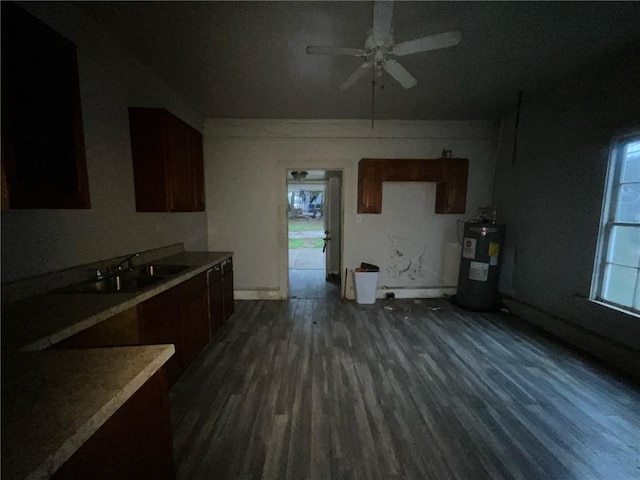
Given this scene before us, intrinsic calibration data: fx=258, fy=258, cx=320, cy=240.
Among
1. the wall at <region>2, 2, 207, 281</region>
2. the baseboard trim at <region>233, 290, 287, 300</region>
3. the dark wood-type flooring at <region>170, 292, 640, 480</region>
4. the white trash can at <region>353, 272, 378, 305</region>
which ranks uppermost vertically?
the wall at <region>2, 2, 207, 281</region>

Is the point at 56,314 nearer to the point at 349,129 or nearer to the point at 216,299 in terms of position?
the point at 216,299

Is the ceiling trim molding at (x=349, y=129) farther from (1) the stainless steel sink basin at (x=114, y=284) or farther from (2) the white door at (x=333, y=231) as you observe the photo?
(1) the stainless steel sink basin at (x=114, y=284)

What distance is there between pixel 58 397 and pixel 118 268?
5.45ft

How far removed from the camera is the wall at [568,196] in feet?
7.73

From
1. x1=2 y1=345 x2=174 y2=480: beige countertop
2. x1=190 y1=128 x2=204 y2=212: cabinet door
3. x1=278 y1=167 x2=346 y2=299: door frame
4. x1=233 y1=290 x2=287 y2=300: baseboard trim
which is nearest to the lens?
x1=2 y1=345 x2=174 y2=480: beige countertop

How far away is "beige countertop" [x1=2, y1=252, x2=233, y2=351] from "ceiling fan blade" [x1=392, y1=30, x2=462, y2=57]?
92.1 inches

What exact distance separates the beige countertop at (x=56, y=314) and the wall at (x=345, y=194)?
7.46 ft

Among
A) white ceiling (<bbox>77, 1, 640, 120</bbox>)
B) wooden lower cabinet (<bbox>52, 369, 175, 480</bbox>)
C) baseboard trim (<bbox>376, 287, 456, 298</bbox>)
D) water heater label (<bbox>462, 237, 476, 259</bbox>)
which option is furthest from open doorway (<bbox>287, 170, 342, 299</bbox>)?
wooden lower cabinet (<bbox>52, 369, 175, 480</bbox>)

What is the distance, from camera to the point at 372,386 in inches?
83.1

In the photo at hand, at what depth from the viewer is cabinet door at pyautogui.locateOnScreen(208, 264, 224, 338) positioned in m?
2.65

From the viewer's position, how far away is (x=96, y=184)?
6.53ft

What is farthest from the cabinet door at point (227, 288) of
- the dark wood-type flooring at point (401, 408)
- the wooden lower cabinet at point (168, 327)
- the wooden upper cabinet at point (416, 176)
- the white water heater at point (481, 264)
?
the white water heater at point (481, 264)

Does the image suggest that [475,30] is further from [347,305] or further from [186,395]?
[186,395]

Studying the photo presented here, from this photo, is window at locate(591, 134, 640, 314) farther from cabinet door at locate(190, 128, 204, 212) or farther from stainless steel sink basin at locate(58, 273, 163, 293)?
cabinet door at locate(190, 128, 204, 212)
